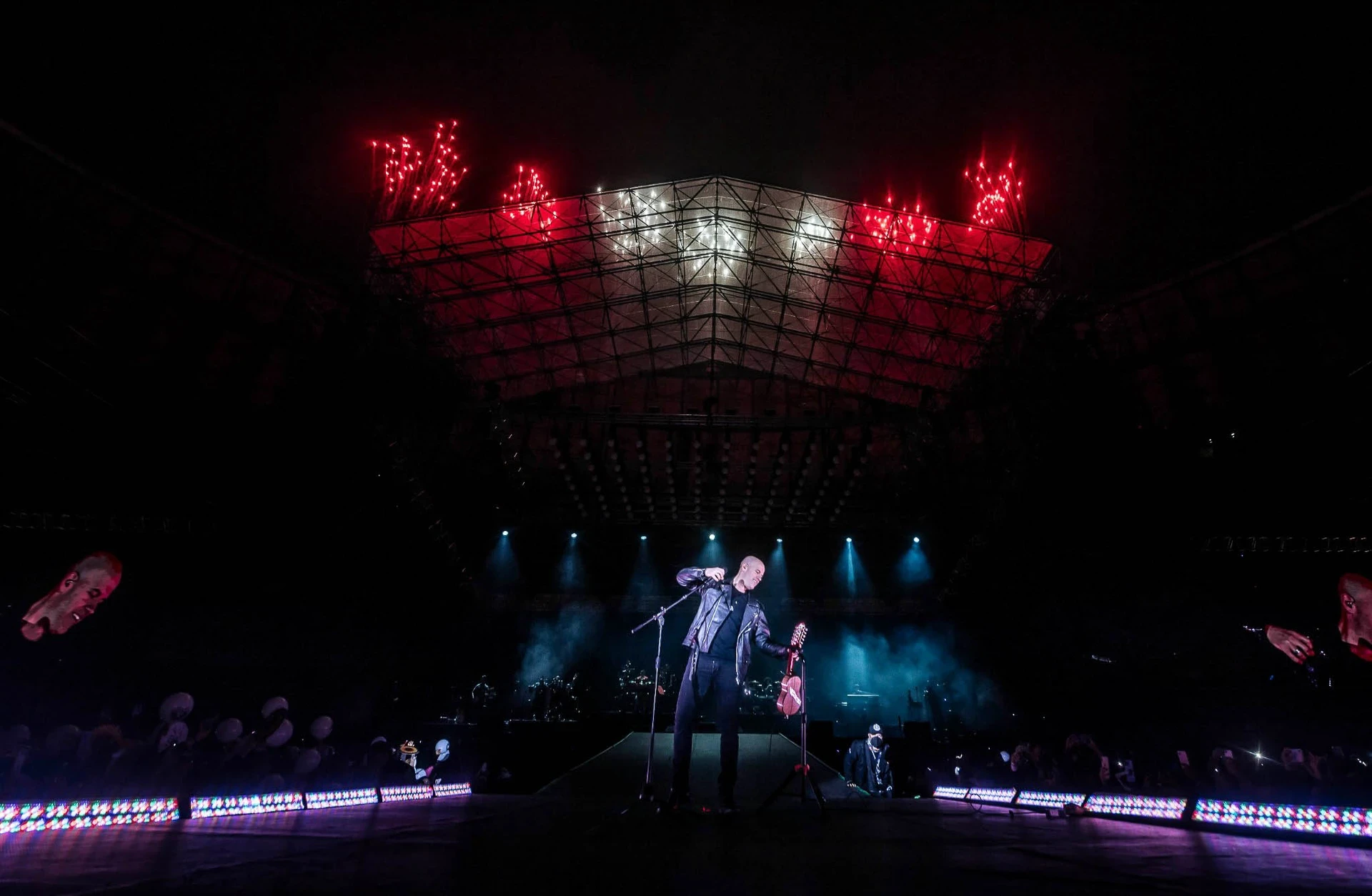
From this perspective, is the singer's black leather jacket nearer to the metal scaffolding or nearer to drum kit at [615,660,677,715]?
the metal scaffolding

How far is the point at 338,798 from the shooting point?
580cm

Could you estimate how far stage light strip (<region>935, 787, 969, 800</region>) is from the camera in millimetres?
9154

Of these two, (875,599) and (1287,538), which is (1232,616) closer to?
(1287,538)

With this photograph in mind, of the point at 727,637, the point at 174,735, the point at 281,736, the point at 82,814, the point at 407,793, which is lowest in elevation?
the point at 407,793

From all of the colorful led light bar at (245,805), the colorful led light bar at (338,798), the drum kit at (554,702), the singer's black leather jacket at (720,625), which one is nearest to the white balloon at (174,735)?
the colorful led light bar at (338,798)

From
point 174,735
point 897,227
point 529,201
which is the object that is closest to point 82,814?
point 174,735

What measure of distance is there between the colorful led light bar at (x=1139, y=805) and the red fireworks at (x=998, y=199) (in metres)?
11.2

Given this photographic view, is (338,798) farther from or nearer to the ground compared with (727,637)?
nearer to the ground

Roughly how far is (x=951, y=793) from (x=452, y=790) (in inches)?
292

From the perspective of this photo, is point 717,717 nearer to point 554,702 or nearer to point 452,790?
point 452,790

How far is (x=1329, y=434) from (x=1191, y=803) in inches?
330

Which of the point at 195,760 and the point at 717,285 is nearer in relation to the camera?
the point at 195,760

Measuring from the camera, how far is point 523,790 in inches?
337

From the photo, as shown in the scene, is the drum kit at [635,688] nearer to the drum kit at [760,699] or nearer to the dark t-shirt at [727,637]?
the drum kit at [760,699]
